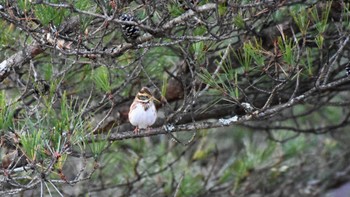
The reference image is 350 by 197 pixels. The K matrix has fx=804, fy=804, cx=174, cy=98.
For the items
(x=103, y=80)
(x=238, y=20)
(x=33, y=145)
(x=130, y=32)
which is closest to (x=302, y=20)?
(x=238, y=20)

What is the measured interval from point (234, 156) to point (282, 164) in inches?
14.7

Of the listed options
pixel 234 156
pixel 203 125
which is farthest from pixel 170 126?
pixel 234 156

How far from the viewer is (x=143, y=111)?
3.42m

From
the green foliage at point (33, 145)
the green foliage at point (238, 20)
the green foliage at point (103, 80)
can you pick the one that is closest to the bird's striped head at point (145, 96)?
the green foliage at point (103, 80)

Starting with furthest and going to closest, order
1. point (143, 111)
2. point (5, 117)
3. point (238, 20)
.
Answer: point (143, 111), point (238, 20), point (5, 117)

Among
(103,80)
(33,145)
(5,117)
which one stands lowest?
(33,145)

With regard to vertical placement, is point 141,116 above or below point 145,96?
below

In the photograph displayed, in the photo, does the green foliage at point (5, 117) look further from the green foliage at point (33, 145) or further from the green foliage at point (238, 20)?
the green foliage at point (238, 20)

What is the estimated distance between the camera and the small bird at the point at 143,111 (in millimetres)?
3436

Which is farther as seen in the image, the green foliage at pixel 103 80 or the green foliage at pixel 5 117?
the green foliage at pixel 103 80

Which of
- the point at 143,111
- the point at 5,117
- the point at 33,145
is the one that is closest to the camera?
the point at 33,145

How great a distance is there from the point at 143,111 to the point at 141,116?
3 centimetres

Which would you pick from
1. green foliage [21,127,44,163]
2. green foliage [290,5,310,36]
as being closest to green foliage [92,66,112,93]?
green foliage [21,127,44,163]

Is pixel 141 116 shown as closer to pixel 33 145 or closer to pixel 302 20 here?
pixel 302 20
